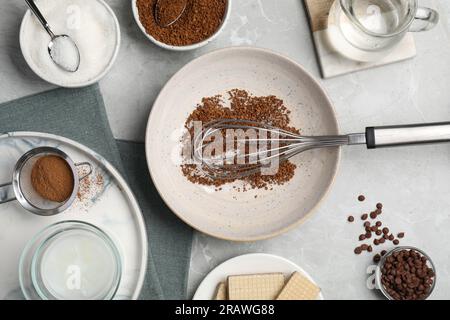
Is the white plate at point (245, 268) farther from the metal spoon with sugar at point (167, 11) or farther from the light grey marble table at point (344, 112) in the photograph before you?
the metal spoon with sugar at point (167, 11)

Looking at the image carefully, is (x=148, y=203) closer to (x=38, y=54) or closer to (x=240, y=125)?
(x=240, y=125)

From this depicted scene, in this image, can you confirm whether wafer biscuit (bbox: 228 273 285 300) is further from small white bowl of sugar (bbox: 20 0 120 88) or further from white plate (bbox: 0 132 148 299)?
small white bowl of sugar (bbox: 20 0 120 88)

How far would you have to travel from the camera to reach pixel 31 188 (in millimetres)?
968

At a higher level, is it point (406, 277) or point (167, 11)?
point (167, 11)

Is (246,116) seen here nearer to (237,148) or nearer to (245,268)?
(237,148)

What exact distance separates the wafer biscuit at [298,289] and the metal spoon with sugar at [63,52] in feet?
1.74

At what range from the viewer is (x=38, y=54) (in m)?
1.04

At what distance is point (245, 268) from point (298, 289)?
0.10 meters

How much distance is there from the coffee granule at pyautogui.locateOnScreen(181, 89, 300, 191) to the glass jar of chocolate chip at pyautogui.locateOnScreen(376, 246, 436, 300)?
0.24 m

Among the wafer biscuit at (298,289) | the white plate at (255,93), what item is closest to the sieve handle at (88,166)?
the white plate at (255,93)

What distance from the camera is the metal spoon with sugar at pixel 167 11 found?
1.03 m

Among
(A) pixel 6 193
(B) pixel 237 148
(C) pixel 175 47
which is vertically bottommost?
(A) pixel 6 193

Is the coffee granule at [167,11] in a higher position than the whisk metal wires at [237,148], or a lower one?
higher

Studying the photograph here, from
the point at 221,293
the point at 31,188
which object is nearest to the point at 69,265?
the point at 31,188
